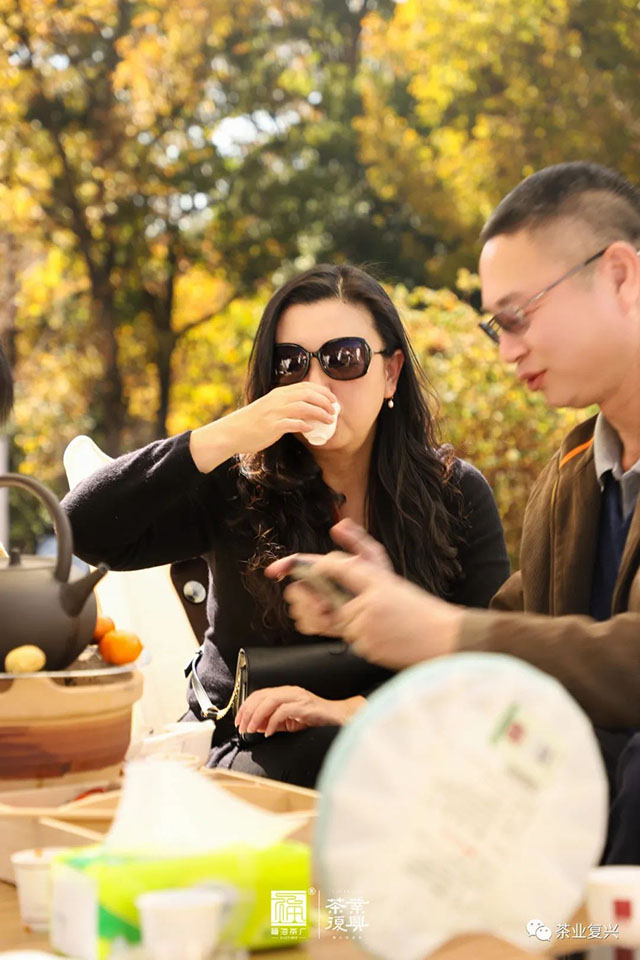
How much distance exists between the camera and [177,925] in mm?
971

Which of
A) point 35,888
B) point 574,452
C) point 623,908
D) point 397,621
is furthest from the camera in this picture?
point 574,452

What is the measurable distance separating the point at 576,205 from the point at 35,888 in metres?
1.37

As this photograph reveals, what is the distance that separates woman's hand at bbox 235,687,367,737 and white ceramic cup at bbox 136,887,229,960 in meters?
1.23

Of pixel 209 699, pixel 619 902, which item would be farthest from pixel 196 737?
pixel 619 902

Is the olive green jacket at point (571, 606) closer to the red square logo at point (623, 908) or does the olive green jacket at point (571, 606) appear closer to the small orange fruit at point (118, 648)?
the red square logo at point (623, 908)

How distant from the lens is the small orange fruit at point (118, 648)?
5.24 ft

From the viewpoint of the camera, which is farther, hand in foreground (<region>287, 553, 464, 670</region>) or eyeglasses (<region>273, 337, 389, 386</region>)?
eyeglasses (<region>273, 337, 389, 386</region>)

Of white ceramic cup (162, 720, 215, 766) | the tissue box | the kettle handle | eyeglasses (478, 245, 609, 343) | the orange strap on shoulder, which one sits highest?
eyeglasses (478, 245, 609, 343)

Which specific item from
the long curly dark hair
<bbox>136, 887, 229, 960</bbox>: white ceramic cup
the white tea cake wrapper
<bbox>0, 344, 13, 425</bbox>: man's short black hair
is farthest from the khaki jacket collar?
<bbox>0, 344, 13, 425</bbox>: man's short black hair

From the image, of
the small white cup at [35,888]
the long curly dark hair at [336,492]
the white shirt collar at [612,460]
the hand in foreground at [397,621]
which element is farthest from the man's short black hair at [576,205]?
the small white cup at [35,888]

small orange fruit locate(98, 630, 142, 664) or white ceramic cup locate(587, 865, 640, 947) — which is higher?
small orange fruit locate(98, 630, 142, 664)

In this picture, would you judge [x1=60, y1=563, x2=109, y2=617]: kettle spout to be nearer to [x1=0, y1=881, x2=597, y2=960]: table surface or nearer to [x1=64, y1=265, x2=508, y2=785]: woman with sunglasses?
[x1=0, y1=881, x2=597, y2=960]: table surface

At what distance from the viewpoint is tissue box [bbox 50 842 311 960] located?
3.40 ft

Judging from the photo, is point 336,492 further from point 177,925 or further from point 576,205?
point 177,925
